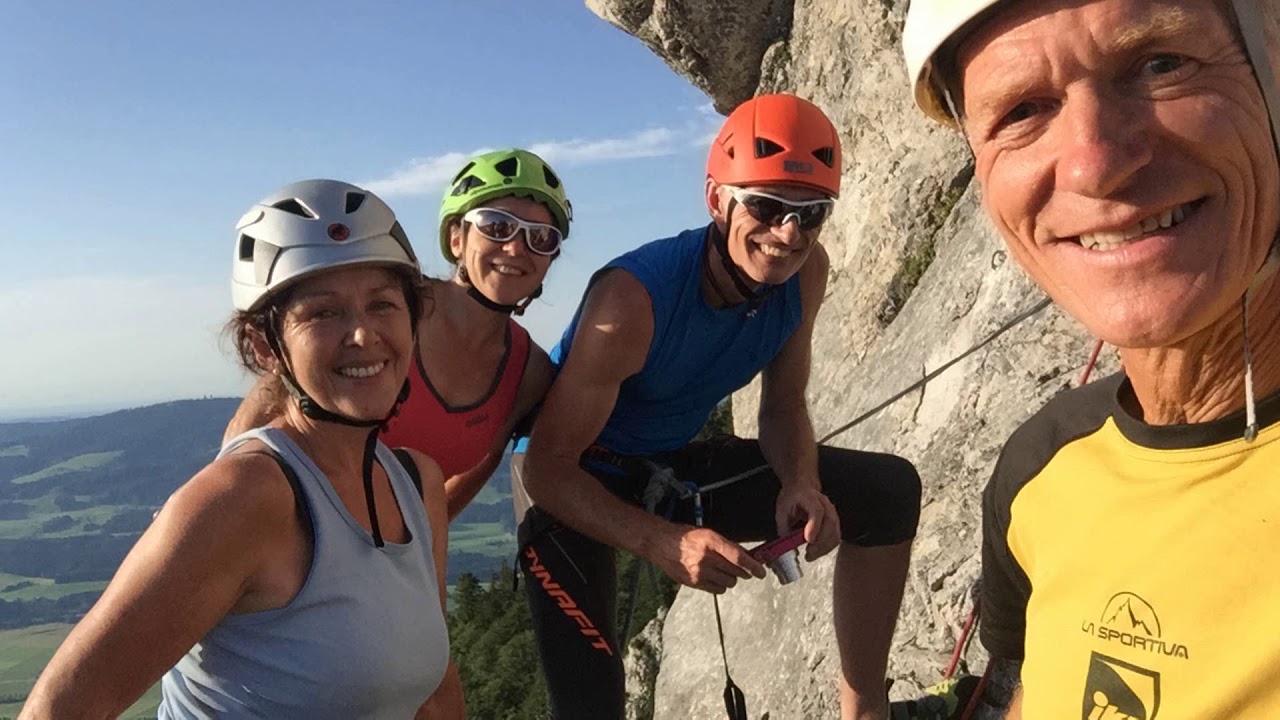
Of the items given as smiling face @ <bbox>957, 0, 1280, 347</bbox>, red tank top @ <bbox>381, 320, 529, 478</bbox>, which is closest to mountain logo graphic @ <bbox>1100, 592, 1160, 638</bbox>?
smiling face @ <bbox>957, 0, 1280, 347</bbox>

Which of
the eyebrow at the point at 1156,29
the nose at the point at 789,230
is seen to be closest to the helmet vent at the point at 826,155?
the nose at the point at 789,230

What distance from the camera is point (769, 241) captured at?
477cm

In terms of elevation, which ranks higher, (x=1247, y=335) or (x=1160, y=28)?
(x=1160, y=28)

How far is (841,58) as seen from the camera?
1483 cm

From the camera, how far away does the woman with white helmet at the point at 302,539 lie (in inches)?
103

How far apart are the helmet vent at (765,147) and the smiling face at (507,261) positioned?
143 cm

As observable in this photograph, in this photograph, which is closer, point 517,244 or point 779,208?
point 779,208

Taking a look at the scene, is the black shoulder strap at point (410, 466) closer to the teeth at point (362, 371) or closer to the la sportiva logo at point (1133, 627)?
the teeth at point (362, 371)

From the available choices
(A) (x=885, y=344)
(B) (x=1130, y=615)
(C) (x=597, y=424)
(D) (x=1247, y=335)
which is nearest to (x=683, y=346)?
(C) (x=597, y=424)

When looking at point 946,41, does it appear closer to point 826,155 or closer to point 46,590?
point 826,155

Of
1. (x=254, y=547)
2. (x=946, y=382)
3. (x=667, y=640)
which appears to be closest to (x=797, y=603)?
(x=946, y=382)

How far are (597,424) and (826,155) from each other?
2071 millimetres

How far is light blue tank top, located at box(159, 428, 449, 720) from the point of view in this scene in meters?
2.94

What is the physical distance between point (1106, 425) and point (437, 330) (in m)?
3.67
